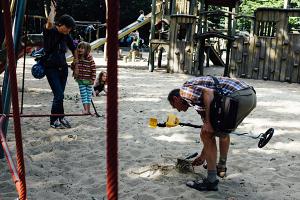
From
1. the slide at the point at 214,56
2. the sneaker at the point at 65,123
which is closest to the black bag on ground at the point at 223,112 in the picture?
the sneaker at the point at 65,123

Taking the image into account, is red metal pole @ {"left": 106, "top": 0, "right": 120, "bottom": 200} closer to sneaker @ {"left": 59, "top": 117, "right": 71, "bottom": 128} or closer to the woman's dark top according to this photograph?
sneaker @ {"left": 59, "top": 117, "right": 71, "bottom": 128}

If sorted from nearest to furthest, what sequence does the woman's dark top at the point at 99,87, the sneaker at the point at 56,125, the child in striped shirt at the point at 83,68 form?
the sneaker at the point at 56,125, the child in striped shirt at the point at 83,68, the woman's dark top at the point at 99,87

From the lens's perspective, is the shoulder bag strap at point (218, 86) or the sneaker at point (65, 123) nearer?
the shoulder bag strap at point (218, 86)

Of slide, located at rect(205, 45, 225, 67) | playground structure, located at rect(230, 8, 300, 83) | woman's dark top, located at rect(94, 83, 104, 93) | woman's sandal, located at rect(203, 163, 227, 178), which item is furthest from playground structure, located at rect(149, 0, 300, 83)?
woman's sandal, located at rect(203, 163, 227, 178)

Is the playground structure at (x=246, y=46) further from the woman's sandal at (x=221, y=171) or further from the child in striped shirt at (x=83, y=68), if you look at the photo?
the woman's sandal at (x=221, y=171)

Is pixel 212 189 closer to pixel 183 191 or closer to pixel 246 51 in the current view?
pixel 183 191

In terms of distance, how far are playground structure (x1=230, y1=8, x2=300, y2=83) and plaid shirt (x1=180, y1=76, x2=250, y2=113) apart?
9.50 m

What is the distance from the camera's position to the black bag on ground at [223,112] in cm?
315

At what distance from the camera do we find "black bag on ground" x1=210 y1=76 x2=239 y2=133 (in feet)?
10.3

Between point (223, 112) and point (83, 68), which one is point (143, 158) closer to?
point (223, 112)

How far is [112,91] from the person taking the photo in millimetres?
896

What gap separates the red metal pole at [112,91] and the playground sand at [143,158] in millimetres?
2374

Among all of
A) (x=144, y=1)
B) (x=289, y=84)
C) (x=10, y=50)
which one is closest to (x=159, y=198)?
(x=10, y=50)

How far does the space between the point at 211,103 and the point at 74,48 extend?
9.38ft
